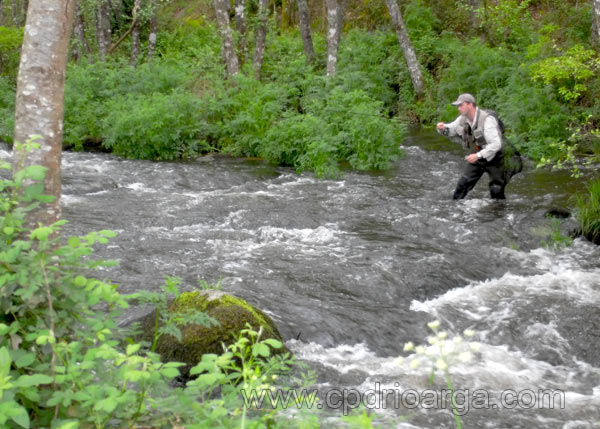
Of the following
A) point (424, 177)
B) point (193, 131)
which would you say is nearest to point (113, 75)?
point (193, 131)

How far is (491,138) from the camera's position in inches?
437

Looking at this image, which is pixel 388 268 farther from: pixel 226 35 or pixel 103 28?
pixel 103 28

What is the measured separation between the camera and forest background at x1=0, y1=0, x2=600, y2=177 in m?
15.4

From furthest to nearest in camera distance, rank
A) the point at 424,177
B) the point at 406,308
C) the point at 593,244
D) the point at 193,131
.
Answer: the point at 193,131 < the point at 424,177 < the point at 593,244 < the point at 406,308

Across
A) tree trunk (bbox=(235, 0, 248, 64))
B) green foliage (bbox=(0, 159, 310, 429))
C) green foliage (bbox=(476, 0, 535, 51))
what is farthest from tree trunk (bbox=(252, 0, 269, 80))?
green foliage (bbox=(0, 159, 310, 429))

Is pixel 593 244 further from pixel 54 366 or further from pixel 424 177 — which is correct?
pixel 54 366

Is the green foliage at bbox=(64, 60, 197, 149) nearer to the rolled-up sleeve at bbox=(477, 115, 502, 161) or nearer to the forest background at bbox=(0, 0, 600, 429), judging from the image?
the forest background at bbox=(0, 0, 600, 429)

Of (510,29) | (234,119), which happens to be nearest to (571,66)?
(234,119)

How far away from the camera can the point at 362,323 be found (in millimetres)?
7414

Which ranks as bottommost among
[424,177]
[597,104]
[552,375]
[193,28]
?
[552,375]

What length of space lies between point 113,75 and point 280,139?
768cm

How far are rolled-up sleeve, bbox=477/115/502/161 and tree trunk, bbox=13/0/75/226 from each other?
26.9 feet

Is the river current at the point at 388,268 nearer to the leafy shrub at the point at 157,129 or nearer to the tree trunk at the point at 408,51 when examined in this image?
the leafy shrub at the point at 157,129

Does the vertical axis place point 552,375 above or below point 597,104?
below
